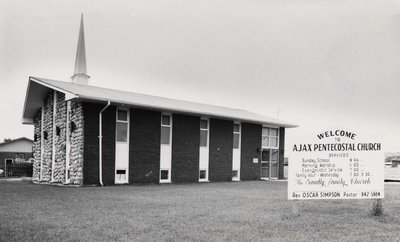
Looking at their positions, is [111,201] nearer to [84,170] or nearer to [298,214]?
[298,214]

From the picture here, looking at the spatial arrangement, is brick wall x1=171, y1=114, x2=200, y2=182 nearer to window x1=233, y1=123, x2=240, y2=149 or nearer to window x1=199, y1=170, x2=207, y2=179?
window x1=199, y1=170, x2=207, y2=179

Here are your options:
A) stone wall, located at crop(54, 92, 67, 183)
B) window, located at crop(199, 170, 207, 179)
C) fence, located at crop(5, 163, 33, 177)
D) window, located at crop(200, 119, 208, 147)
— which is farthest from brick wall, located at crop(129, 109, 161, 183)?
fence, located at crop(5, 163, 33, 177)

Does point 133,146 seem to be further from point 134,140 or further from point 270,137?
point 270,137

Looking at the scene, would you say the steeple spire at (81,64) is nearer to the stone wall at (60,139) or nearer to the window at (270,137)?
the stone wall at (60,139)

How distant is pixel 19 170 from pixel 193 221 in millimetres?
32779

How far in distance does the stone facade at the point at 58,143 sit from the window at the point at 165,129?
14.3ft

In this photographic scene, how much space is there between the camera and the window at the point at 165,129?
21172 mm

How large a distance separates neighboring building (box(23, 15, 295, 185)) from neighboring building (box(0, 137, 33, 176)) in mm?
21932

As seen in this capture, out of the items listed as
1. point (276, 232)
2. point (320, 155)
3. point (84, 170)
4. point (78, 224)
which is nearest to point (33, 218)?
point (78, 224)

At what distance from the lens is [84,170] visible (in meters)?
18.1

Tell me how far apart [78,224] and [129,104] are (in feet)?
38.3

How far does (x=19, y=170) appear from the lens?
36406mm

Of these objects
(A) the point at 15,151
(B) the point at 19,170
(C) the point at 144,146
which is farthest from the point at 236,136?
(A) the point at 15,151

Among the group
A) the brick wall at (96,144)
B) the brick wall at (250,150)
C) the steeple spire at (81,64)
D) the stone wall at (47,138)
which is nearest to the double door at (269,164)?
the brick wall at (250,150)
